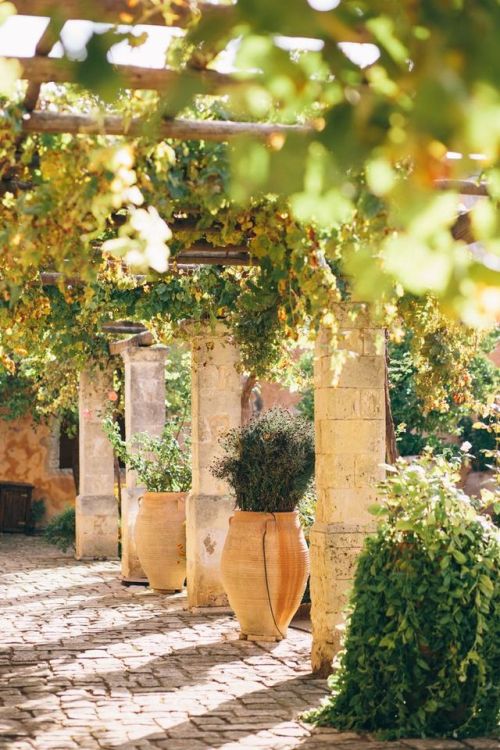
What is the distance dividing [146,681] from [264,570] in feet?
5.35

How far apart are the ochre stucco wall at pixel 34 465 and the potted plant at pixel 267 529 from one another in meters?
12.1

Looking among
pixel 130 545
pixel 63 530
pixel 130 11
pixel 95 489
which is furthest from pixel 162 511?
pixel 130 11

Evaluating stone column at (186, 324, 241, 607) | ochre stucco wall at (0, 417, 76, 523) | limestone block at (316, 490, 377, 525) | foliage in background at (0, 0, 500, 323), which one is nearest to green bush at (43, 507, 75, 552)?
ochre stucco wall at (0, 417, 76, 523)

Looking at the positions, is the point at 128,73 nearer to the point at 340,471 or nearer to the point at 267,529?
the point at 340,471

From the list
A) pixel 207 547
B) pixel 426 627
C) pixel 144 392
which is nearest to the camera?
pixel 426 627

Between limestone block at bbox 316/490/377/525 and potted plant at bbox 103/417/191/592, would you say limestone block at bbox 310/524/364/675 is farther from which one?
potted plant at bbox 103/417/191/592

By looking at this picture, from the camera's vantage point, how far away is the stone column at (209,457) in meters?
10.4

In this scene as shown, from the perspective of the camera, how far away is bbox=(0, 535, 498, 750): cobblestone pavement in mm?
5906

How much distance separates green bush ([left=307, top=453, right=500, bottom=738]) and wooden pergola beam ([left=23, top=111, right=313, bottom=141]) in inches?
82.3

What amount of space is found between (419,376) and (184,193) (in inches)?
163

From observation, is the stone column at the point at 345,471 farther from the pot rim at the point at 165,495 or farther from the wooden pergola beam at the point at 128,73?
the pot rim at the point at 165,495

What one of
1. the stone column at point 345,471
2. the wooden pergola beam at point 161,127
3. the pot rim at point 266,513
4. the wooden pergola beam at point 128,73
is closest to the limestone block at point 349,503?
the stone column at point 345,471

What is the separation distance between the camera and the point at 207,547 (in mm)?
10398

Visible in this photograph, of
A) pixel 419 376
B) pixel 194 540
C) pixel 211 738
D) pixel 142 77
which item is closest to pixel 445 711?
pixel 211 738
